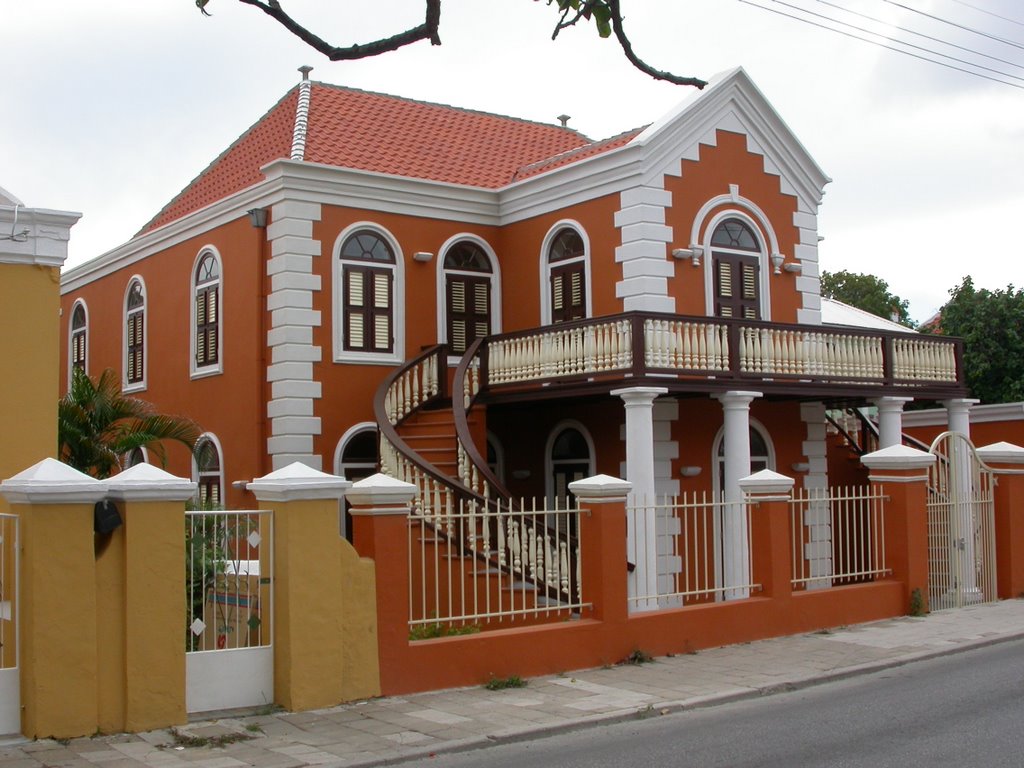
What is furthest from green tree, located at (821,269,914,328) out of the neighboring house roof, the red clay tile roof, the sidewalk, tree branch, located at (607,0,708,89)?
tree branch, located at (607,0,708,89)

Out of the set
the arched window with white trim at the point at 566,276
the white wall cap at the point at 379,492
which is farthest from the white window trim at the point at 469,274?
the white wall cap at the point at 379,492

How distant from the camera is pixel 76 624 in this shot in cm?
841

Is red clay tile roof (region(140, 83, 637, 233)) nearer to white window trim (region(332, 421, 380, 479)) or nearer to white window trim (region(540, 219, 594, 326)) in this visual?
white window trim (region(540, 219, 594, 326))

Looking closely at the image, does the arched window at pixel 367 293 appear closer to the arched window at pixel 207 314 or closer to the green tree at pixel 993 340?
the arched window at pixel 207 314

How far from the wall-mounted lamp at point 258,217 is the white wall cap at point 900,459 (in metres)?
9.10

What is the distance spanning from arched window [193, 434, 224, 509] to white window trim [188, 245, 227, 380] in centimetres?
106

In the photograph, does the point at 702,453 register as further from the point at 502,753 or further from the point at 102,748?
the point at 102,748

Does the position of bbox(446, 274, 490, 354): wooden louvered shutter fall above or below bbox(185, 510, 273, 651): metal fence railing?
above

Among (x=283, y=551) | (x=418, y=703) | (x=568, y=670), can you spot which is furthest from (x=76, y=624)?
(x=568, y=670)

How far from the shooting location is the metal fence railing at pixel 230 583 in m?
9.51

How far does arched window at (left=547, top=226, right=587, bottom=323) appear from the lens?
1844 centimetres

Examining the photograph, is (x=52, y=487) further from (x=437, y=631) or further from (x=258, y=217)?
(x=258, y=217)

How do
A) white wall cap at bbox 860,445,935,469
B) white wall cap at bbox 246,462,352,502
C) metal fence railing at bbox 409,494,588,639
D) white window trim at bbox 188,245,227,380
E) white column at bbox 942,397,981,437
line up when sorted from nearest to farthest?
white wall cap at bbox 246,462,352,502
metal fence railing at bbox 409,494,588,639
white wall cap at bbox 860,445,935,469
white window trim at bbox 188,245,227,380
white column at bbox 942,397,981,437

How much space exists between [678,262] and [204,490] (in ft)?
27.1
